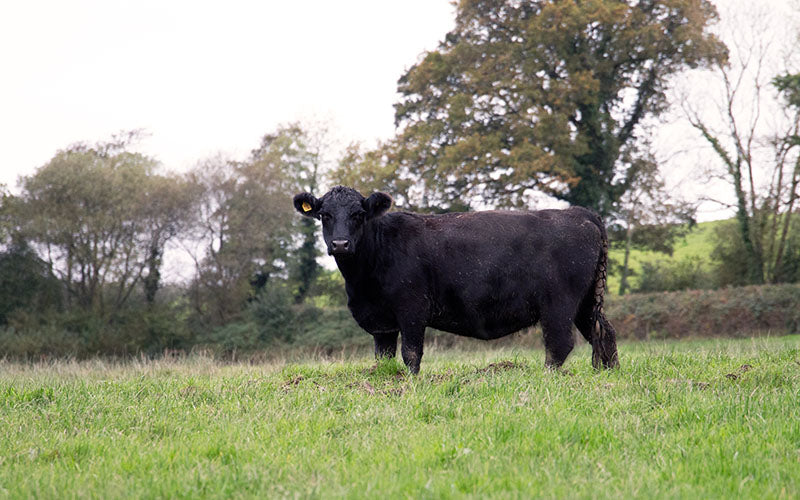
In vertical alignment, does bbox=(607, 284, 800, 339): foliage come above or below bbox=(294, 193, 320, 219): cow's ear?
below

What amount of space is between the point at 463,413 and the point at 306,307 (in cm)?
3695

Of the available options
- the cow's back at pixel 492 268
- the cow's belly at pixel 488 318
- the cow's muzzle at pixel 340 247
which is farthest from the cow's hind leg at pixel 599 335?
the cow's muzzle at pixel 340 247

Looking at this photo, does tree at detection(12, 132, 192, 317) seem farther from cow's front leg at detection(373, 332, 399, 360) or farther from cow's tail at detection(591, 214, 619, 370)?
cow's tail at detection(591, 214, 619, 370)

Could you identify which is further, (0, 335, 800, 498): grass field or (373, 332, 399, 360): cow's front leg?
(373, 332, 399, 360): cow's front leg

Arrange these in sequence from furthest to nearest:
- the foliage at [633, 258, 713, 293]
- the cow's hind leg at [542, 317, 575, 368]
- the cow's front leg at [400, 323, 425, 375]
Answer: the foliage at [633, 258, 713, 293] < the cow's hind leg at [542, 317, 575, 368] < the cow's front leg at [400, 323, 425, 375]

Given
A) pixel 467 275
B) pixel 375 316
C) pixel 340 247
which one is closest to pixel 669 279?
pixel 467 275

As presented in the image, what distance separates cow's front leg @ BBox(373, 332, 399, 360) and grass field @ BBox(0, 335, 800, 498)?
5.37 ft

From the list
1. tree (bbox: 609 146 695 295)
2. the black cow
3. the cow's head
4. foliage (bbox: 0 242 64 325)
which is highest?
tree (bbox: 609 146 695 295)

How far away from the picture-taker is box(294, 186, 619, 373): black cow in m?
9.08

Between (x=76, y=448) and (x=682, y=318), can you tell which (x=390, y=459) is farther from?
Answer: (x=682, y=318)

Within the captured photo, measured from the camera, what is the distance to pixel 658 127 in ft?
118

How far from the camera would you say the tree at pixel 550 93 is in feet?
105

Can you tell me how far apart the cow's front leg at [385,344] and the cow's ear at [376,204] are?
5.54ft

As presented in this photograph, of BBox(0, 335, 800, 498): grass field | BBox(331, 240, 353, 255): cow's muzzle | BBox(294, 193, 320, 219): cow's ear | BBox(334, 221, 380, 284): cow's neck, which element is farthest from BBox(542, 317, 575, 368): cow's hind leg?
BBox(294, 193, 320, 219): cow's ear
